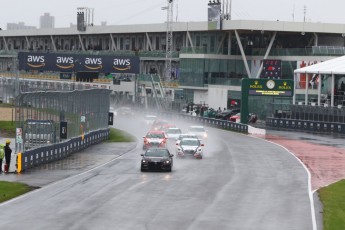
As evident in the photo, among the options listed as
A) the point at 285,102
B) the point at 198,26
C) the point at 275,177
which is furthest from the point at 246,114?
the point at 275,177

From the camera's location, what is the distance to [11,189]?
34000mm

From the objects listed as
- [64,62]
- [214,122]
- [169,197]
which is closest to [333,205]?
[169,197]

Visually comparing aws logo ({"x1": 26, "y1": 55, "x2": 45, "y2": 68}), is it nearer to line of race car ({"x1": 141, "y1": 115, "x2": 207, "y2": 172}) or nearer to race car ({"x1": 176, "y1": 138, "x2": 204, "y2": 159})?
line of race car ({"x1": 141, "y1": 115, "x2": 207, "y2": 172})

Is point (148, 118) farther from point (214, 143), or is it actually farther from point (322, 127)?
point (214, 143)

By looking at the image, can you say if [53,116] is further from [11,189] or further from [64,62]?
[64,62]

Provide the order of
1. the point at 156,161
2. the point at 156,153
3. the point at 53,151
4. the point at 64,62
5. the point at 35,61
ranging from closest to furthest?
the point at 156,161, the point at 156,153, the point at 53,151, the point at 35,61, the point at 64,62

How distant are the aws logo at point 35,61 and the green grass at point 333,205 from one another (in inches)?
1800

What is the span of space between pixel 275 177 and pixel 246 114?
49.6 m

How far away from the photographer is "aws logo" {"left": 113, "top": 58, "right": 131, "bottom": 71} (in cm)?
8162

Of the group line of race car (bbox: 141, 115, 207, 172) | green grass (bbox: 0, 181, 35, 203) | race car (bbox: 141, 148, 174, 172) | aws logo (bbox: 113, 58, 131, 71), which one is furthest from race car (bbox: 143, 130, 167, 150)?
aws logo (bbox: 113, 58, 131, 71)

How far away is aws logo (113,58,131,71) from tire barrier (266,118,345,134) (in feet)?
76.8

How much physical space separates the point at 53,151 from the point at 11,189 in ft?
48.6

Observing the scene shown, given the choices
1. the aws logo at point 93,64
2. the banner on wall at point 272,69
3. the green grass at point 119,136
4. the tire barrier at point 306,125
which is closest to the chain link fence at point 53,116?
the green grass at point 119,136

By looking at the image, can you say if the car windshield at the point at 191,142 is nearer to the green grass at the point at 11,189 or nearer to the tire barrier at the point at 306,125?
the green grass at the point at 11,189
